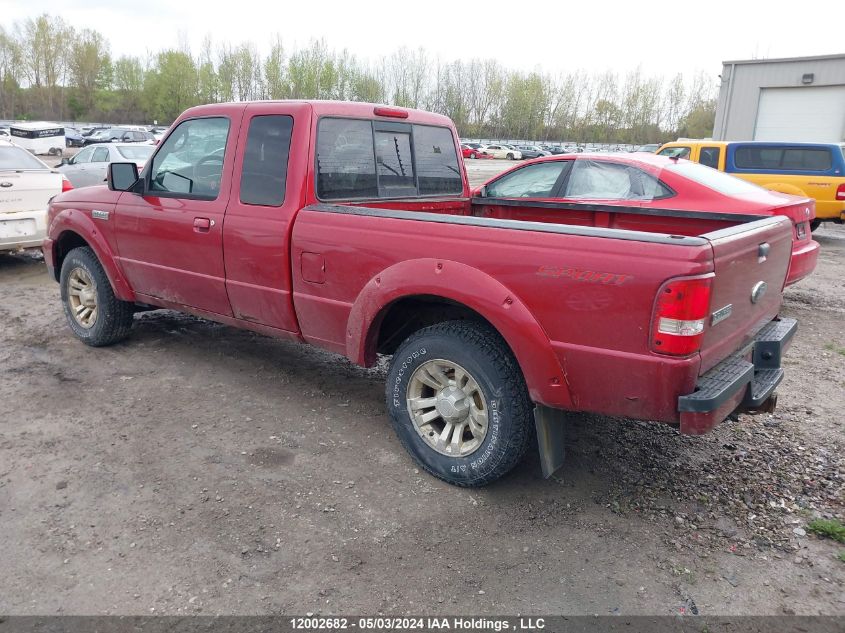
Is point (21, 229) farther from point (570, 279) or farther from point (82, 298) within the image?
point (570, 279)

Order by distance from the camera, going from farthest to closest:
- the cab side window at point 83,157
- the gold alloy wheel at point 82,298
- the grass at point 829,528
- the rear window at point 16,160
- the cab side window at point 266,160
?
the cab side window at point 83,157, the rear window at point 16,160, the gold alloy wheel at point 82,298, the cab side window at point 266,160, the grass at point 829,528

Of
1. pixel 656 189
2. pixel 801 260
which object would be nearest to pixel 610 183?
pixel 656 189

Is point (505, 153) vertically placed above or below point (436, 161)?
above

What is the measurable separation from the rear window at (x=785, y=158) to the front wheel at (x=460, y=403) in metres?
10.6

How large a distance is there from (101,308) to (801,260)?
20.7ft

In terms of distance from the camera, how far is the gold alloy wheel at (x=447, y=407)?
11.0 feet

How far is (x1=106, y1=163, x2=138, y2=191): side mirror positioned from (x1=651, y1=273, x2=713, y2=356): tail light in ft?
13.1

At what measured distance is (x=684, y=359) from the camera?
264 cm

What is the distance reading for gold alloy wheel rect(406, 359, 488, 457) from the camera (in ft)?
11.0

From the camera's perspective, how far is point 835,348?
19.3 feet

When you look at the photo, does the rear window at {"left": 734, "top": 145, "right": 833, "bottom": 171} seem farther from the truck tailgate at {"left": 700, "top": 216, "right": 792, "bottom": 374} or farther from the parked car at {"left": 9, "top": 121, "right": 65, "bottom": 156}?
the parked car at {"left": 9, "top": 121, "right": 65, "bottom": 156}

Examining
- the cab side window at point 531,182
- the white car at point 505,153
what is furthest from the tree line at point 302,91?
the cab side window at point 531,182

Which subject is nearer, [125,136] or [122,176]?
[122,176]

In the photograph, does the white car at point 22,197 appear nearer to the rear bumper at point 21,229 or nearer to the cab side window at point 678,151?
the rear bumper at point 21,229
